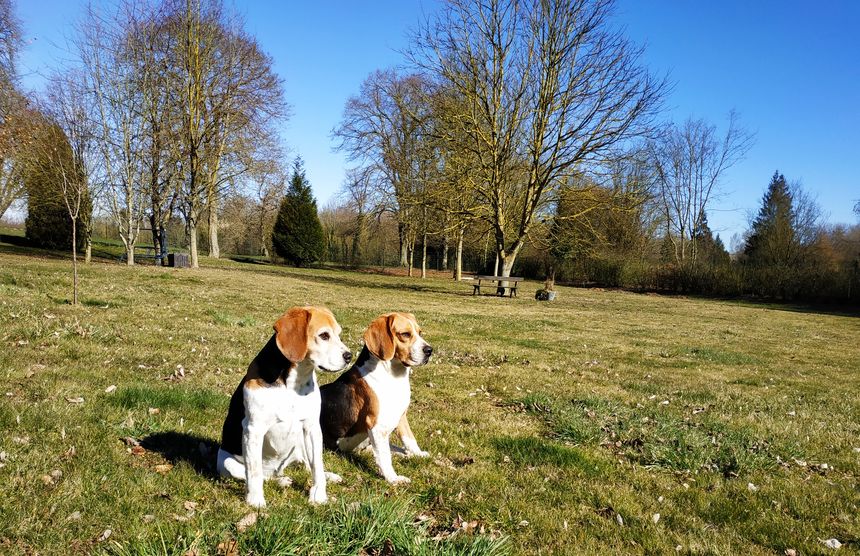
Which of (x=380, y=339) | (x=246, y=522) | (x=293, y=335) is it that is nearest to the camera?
(x=246, y=522)

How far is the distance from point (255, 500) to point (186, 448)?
1443 mm

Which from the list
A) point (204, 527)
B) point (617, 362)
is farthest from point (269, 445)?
point (617, 362)

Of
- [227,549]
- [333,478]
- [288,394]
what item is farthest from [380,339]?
[227,549]

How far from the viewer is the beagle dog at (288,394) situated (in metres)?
3.58

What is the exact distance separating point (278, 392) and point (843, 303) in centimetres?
4336

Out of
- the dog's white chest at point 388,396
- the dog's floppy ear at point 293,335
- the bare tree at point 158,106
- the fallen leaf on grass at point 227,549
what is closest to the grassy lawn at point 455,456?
the fallen leaf on grass at point 227,549

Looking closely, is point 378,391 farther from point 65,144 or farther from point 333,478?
point 65,144

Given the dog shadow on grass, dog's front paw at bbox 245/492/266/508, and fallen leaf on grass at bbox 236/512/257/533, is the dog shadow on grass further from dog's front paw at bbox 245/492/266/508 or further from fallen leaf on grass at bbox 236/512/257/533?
fallen leaf on grass at bbox 236/512/257/533

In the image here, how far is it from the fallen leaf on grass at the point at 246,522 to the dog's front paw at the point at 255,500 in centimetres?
14

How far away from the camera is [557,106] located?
26047mm

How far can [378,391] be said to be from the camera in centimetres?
456

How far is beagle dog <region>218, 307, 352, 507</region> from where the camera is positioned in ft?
11.7

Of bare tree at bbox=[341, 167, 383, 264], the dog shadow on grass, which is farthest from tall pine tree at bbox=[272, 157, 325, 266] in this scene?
the dog shadow on grass

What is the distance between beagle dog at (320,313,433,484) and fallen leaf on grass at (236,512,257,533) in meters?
1.27
